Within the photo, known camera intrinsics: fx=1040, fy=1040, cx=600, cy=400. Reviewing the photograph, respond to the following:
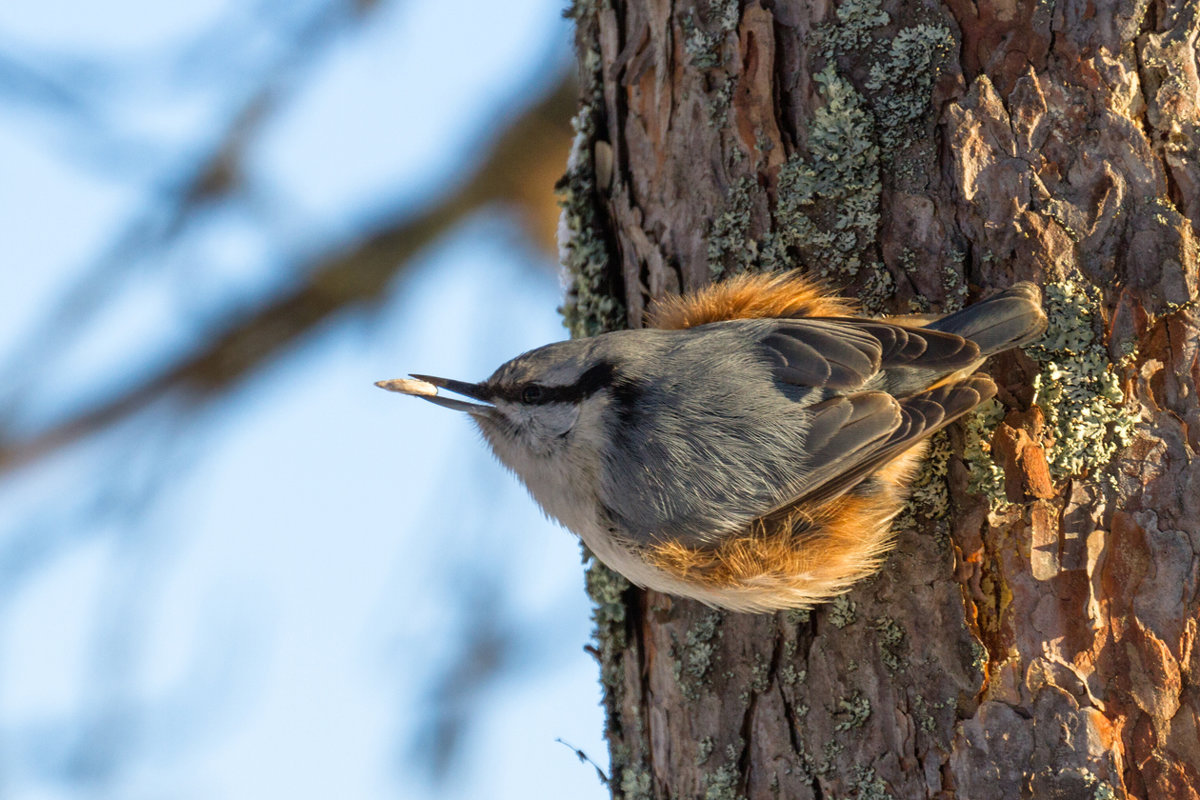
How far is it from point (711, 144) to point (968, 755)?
1.22 meters

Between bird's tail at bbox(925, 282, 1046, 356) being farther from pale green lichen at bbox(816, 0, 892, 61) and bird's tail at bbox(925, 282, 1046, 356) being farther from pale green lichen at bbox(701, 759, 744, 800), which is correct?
pale green lichen at bbox(701, 759, 744, 800)

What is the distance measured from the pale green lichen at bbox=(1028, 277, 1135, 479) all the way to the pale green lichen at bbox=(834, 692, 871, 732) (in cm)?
50

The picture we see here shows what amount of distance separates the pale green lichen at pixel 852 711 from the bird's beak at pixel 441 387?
0.90m

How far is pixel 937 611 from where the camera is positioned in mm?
1738

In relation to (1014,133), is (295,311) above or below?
above

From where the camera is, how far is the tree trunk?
1634 millimetres

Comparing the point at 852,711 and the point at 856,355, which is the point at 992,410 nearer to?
the point at 856,355

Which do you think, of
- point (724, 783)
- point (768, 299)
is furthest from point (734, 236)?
point (724, 783)

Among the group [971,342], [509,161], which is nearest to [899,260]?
[971,342]

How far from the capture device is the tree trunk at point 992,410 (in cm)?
163

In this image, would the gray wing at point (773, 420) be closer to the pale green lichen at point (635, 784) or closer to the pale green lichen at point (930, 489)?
the pale green lichen at point (930, 489)

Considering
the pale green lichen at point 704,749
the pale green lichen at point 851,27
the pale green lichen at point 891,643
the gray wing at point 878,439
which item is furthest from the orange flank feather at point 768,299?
the pale green lichen at point 704,749

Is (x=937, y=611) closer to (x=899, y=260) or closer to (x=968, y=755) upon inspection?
(x=968, y=755)

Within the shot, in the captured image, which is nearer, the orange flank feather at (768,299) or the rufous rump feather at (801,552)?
the rufous rump feather at (801,552)
